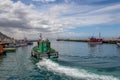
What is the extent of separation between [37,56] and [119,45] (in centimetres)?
8345

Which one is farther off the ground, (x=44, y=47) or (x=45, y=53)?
(x=44, y=47)

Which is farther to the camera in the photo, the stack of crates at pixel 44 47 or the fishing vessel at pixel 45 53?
the stack of crates at pixel 44 47

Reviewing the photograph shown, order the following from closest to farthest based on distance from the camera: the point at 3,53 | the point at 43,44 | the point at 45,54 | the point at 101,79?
the point at 101,79 < the point at 45,54 < the point at 43,44 < the point at 3,53

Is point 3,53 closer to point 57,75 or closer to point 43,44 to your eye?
point 43,44

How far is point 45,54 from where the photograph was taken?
48094mm

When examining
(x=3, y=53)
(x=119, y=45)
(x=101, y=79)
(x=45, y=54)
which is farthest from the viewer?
(x=119, y=45)

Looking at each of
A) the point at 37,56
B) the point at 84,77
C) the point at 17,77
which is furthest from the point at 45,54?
the point at 84,77

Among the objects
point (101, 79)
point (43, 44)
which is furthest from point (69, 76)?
point (43, 44)

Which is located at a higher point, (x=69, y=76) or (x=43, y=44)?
(x=43, y=44)

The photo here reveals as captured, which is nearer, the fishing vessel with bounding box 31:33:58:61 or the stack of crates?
the fishing vessel with bounding box 31:33:58:61

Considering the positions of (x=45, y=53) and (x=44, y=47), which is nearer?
(x=45, y=53)

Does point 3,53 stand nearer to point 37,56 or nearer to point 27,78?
point 37,56

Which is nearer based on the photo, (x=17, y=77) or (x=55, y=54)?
(x=17, y=77)

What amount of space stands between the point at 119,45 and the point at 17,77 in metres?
100
